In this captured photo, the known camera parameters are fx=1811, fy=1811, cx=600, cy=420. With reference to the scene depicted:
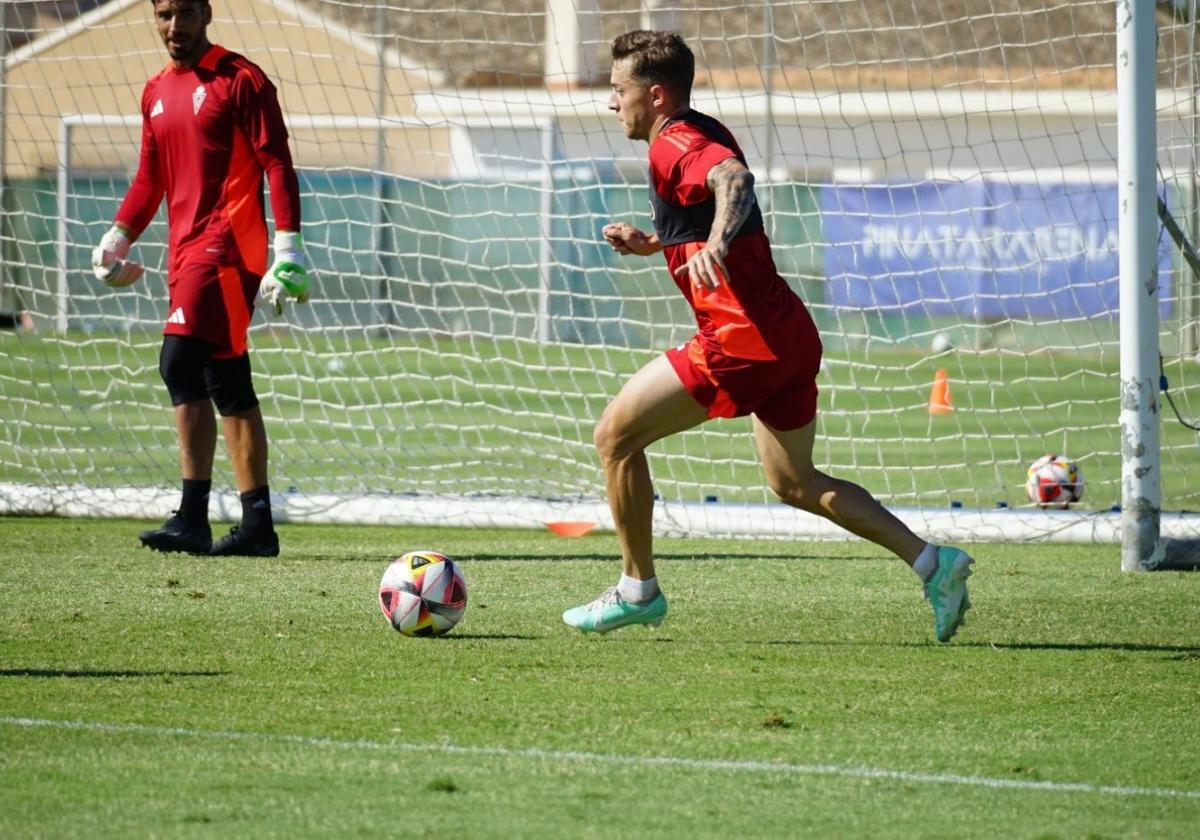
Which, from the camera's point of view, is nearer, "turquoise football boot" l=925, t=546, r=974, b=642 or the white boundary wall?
"turquoise football boot" l=925, t=546, r=974, b=642

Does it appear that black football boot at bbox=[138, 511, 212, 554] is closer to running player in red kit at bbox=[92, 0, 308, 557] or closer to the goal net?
running player in red kit at bbox=[92, 0, 308, 557]

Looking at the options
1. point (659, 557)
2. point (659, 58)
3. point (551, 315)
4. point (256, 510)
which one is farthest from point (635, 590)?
point (551, 315)

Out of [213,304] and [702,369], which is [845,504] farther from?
[213,304]

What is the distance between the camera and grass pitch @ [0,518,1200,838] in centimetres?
379

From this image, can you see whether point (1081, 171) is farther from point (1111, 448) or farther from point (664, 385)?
point (664, 385)

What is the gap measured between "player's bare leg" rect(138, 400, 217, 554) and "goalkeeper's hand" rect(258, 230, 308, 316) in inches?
24.8

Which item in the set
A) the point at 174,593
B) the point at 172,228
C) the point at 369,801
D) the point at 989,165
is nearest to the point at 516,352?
the point at 172,228

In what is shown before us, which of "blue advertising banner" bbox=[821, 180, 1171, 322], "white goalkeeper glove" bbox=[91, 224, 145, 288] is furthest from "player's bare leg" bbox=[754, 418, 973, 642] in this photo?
"blue advertising banner" bbox=[821, 180, 1171, 322]

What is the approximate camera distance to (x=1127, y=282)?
793 cm

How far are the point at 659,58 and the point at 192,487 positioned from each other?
331 cm

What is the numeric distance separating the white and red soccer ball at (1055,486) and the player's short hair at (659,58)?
4.35 meters

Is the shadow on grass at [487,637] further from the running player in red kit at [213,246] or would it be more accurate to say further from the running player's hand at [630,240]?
the running player in red kit at [213,246]

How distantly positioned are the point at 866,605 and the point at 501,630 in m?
1.56

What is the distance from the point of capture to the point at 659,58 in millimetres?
5898
